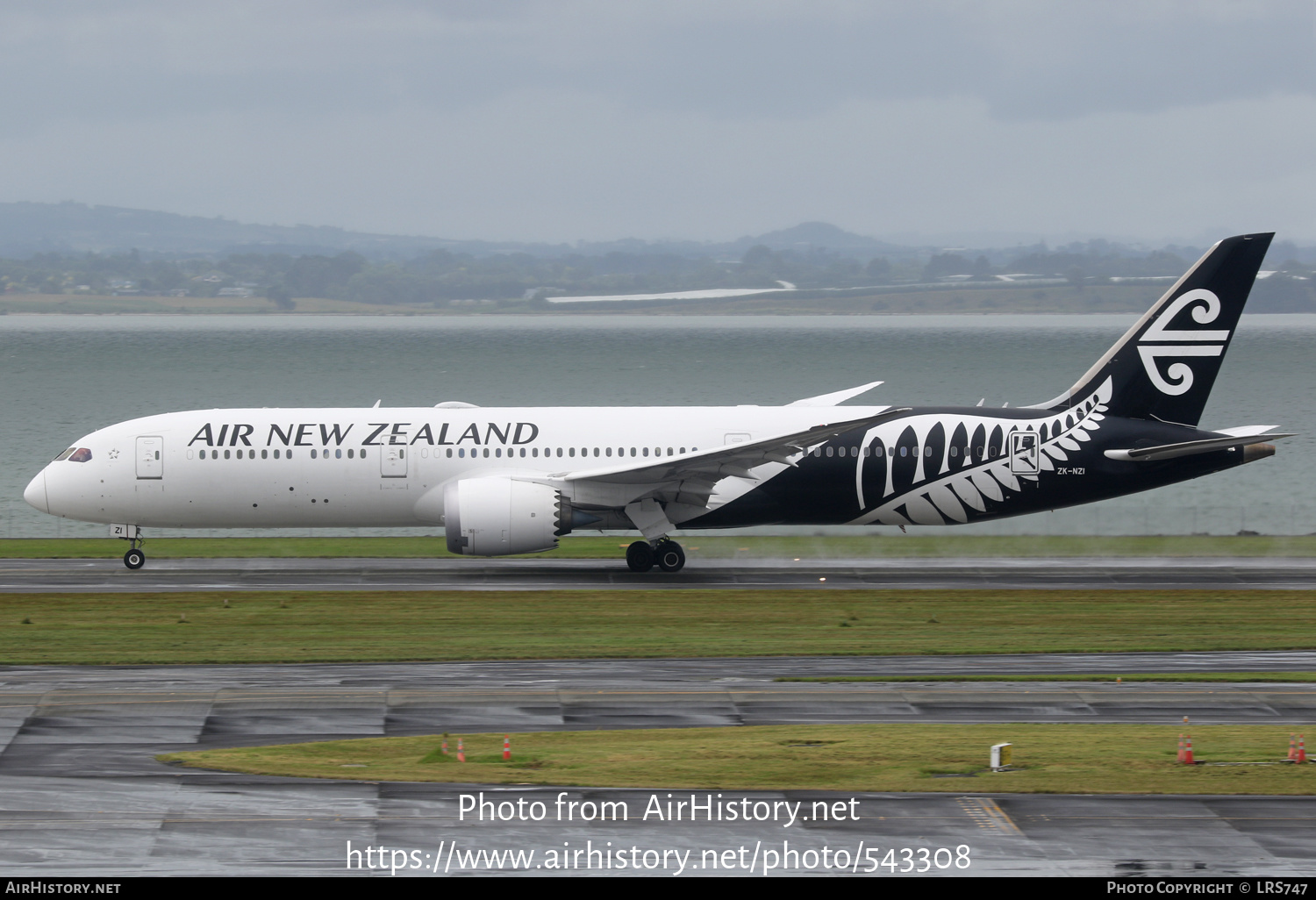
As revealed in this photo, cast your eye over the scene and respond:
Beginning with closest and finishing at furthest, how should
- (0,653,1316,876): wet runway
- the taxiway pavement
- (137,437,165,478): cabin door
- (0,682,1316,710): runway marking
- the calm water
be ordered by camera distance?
(0,653,1316,876): wet runway < (0,682,1316,710): runway marking < the taxiway pavement < (137,437,165,478): cabin door < the calm water

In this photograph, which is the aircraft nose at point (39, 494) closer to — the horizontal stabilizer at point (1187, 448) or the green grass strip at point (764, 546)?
the green grass strip at point (764, 546)

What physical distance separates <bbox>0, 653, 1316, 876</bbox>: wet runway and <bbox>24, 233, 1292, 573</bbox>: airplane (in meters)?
13.6

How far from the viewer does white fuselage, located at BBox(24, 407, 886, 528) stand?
4300 cm

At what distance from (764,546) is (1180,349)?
14.7 metres

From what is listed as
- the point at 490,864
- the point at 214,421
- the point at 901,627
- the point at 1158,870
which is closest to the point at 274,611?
the point at 214,421

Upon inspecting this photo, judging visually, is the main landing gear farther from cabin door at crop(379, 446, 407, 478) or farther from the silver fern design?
cabin door at crop(379, 446, 407, 478)

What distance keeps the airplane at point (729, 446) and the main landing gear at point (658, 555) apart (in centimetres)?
5

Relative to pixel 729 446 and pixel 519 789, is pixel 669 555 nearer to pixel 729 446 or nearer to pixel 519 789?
pixel 729 446

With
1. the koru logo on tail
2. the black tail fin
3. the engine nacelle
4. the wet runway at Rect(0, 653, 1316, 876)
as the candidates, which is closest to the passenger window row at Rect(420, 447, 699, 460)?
the engine nacelle

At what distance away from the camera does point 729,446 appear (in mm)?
42156

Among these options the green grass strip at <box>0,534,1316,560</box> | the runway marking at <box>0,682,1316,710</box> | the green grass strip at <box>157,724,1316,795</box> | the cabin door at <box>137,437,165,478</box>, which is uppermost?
the cabin door at <box>137,437,165,478</box>

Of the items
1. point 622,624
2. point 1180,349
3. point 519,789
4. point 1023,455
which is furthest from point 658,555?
point 519,789

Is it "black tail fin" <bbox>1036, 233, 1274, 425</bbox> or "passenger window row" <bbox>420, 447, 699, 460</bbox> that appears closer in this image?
"passenger window row" <bbox>420, 447, 699, 460</bbox>

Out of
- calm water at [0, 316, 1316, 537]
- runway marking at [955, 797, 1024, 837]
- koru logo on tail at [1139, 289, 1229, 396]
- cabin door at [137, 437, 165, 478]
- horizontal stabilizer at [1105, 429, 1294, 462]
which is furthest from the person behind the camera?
calm water at [0, 316, 1316, 537]
